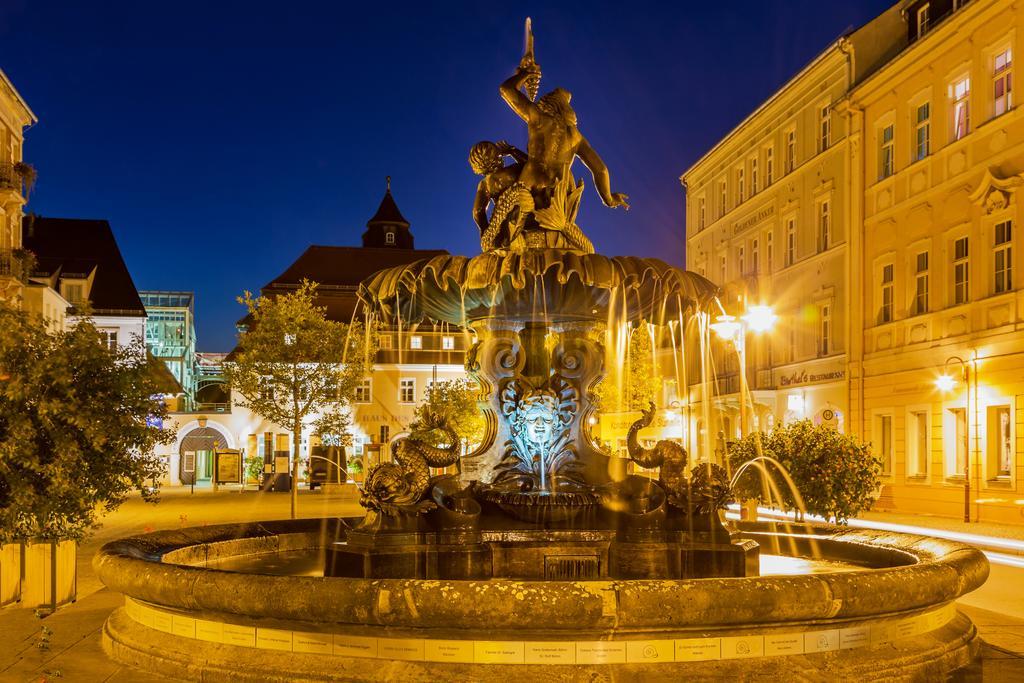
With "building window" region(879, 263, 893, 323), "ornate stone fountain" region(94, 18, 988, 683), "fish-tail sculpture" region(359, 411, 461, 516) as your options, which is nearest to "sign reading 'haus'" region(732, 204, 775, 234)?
"building window" region(879, 263, 893, 323)

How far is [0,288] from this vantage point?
124 ft

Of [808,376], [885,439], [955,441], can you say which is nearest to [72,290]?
[808,376]

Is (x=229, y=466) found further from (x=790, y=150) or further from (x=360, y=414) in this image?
(x=790, y=150)

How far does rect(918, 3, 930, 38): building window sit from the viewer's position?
28.7 meters

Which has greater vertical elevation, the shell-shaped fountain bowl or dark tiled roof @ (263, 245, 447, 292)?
dark tiled roof @ (263, 245, 447, 292)

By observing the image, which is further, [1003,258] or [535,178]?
[1003,258]

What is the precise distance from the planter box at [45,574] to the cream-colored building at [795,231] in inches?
787

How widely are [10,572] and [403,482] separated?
13.2ft

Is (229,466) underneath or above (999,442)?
underneath

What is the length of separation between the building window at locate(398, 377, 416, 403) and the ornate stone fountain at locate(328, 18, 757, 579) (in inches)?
2008

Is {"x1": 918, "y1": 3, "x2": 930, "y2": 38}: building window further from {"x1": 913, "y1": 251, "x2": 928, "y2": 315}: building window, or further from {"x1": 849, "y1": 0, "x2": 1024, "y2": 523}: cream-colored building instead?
{"x1": 913, "y1": 251, "x2": 928, "y2": 315}: building window

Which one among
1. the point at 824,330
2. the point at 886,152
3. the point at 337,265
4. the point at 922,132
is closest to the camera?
the point at 922,132

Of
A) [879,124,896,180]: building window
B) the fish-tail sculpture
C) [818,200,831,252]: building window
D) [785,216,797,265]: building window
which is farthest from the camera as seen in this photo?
[785,216,797,265]: building window

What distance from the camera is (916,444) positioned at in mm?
27688
